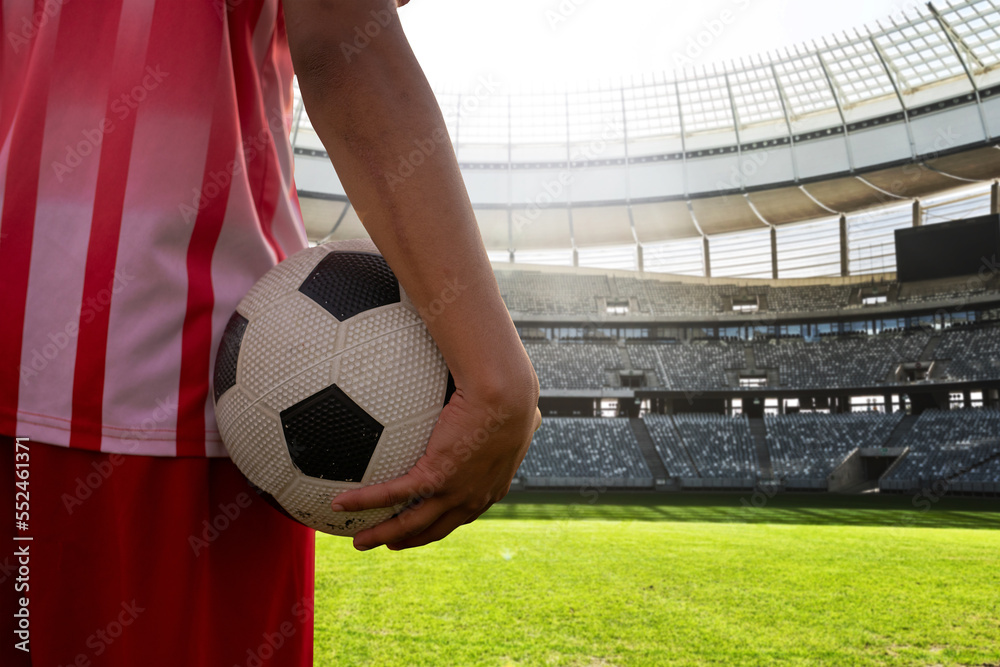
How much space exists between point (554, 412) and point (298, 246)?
3286cm

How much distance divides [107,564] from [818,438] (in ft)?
111

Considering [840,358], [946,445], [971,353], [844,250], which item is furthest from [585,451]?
[844,250]

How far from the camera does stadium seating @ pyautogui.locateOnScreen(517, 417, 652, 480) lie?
29094 millimetres

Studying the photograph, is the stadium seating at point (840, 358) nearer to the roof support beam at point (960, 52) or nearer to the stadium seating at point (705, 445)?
the stadium seating at point (705, 445)

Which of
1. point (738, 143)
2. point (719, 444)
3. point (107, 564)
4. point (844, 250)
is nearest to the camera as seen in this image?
point (107, 564)

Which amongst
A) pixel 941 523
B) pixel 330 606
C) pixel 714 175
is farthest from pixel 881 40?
pixel 330 606

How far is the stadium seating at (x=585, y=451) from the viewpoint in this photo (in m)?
29.1

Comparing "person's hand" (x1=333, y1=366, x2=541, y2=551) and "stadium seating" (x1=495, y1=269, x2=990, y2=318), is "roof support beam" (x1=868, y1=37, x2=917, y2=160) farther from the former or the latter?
"person's hand" (x1=333, y1=366, x2=541, y2=551)

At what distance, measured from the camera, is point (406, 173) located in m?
1.07

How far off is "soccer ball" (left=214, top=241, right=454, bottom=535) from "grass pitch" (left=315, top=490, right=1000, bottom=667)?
3219 millimetres

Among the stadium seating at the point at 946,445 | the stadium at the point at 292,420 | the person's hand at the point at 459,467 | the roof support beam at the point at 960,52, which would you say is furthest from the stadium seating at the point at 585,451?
the person's hand at the point at 459,467

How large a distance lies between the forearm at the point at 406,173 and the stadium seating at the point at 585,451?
27.1 metres

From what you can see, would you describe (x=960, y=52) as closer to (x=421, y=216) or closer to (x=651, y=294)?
(x=651, y=294)

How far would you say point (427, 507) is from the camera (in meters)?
1.13
